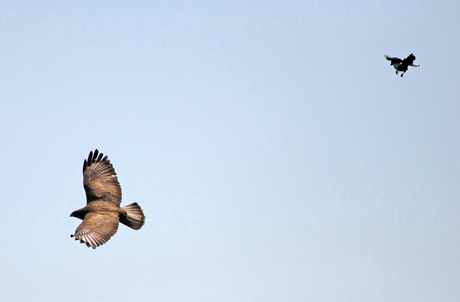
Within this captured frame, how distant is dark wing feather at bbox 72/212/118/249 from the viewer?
918 inches

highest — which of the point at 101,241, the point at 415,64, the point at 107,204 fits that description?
the point at 415,64

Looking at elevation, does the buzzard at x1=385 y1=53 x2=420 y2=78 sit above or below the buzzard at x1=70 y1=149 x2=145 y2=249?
above

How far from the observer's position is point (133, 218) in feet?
83.6

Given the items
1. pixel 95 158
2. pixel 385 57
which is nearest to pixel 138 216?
pixel 95 158

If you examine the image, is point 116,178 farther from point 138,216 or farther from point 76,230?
point 76,230

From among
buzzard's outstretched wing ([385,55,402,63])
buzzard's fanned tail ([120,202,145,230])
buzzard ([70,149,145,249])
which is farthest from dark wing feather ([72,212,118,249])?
buzzard's outstretched wing ([385,55,402,63])

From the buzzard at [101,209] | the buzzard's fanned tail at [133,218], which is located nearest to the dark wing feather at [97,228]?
the buzzard at [101,209]

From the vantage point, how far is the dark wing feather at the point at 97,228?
76.5 ft

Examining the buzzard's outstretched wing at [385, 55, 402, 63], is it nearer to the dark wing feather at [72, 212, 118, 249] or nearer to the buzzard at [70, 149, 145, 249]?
the buzzard at [70, 149, 145, 249]

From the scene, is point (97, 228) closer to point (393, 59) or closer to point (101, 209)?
point (101, 209)

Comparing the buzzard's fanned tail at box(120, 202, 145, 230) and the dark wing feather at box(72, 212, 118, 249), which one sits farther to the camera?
the buzzard's fanned tail at box(120, 202, 145, 230)

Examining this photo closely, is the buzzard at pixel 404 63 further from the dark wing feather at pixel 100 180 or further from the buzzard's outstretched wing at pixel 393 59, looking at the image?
the dark wing feather at pixel 100 180

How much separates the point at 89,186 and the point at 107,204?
123cm

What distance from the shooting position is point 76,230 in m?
23.6
